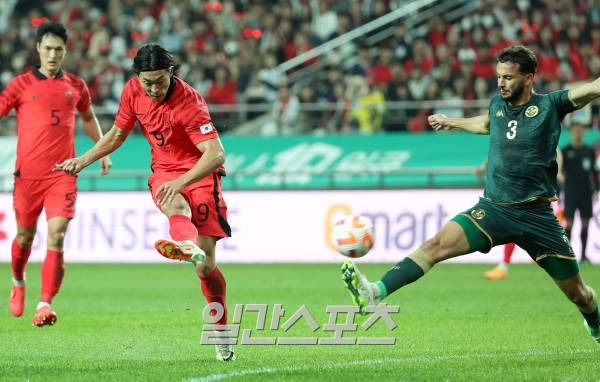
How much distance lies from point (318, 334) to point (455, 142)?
10603 mm

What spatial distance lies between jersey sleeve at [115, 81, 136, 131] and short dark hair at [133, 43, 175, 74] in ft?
1.63

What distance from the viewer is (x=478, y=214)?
24.6 ft

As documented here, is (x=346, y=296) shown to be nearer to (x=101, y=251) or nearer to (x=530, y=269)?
(x=530, y=269)

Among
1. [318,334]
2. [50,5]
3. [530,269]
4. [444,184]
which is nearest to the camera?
[318,334]

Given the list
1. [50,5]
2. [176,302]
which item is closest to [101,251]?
[176,302]

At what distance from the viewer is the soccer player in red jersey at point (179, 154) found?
24.2 feet

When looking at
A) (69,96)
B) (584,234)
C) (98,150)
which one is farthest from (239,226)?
(98,150)

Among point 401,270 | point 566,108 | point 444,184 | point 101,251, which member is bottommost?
point 101,251

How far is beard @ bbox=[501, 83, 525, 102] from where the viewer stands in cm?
755

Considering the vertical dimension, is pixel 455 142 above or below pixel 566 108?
below

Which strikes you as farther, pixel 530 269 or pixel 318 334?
pixel 530 269

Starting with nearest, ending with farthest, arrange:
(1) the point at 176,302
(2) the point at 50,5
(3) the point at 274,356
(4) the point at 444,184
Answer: (3) the point at 274,356, (1) the point at 176,302, (4) the point at 444,184, (2) the point at 50,5

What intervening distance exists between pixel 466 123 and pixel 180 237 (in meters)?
2.35

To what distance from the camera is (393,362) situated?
7.61 metres
